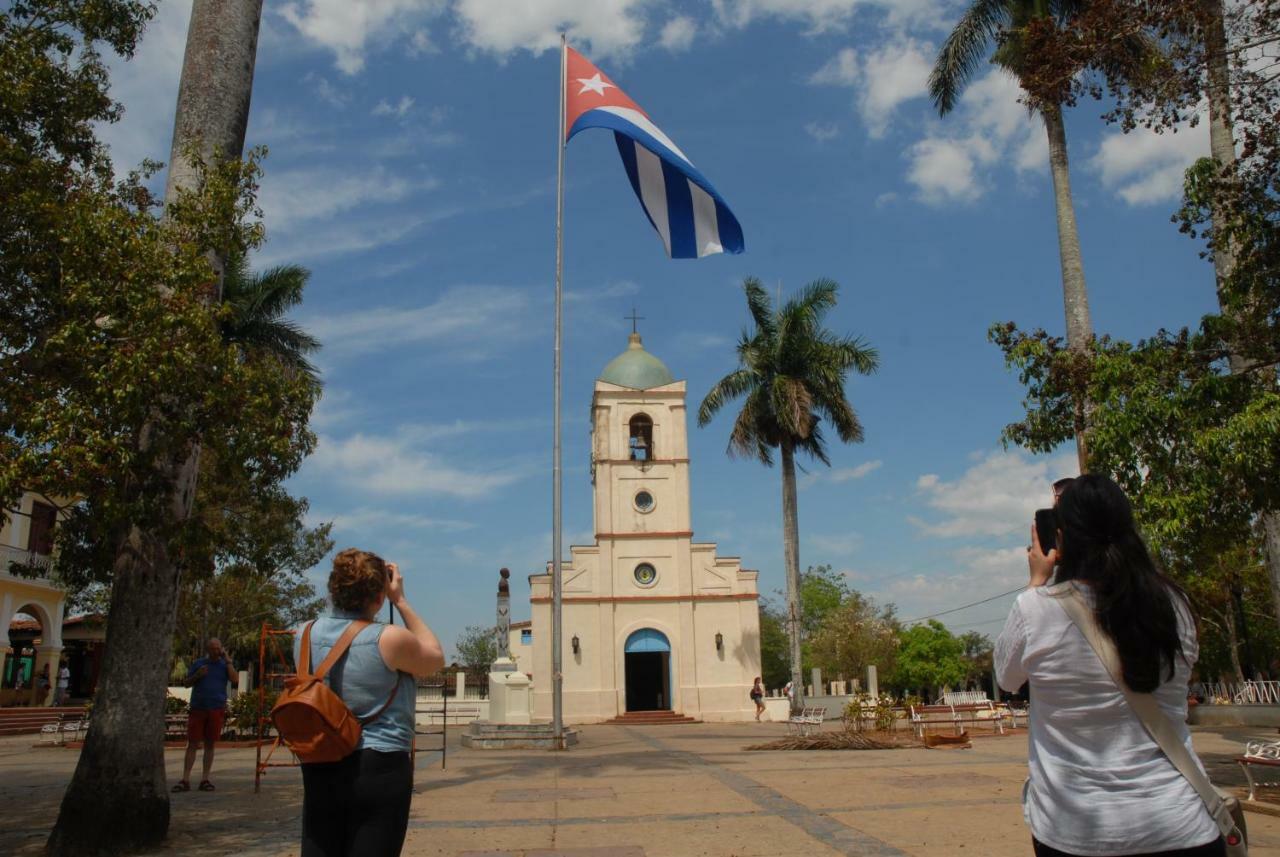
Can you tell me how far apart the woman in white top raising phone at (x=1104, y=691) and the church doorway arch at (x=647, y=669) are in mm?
31550

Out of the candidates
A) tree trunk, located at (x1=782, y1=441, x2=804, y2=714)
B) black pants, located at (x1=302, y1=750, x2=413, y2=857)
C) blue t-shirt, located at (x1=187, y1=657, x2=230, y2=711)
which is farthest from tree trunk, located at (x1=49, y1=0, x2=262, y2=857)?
tree trunk, located at (x1=782, y1=441, x2=804, y2=714)

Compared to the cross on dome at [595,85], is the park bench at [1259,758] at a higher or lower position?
lower

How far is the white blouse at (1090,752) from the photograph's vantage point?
7.73ft

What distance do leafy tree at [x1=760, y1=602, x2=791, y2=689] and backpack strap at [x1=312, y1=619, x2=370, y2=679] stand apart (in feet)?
199

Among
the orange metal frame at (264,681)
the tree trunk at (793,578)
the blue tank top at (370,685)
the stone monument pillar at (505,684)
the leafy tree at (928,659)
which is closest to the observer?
Result: the blue tank top at (370,685)

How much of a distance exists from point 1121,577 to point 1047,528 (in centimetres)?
29

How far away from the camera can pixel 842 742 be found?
16609mm

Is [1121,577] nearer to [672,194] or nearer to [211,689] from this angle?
[211,689]

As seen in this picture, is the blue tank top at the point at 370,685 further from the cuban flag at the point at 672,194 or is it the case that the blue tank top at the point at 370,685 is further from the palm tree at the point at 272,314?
the palm tree at the point at 272,314

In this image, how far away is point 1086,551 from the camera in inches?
101

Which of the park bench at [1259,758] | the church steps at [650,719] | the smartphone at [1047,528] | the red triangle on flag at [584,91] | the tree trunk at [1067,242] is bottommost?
the church steps at [650,719]

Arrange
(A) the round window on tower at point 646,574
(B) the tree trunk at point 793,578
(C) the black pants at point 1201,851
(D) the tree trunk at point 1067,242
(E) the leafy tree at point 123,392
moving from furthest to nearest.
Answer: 1. (A) the round window on tower at point 646,574
2. (B) the tree trunk at point 793,578
3. (D) the tree trunk at point 1067,242
4. (E) the leafy tree at point 123,392
5. (C) the black pants at point 1201,851


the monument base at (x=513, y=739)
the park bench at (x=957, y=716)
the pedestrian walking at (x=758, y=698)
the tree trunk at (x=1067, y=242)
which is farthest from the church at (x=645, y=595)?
the tree trunk at (x=1067, y=242)

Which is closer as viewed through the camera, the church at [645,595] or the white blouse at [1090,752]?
the white blouse at [1090,752]
